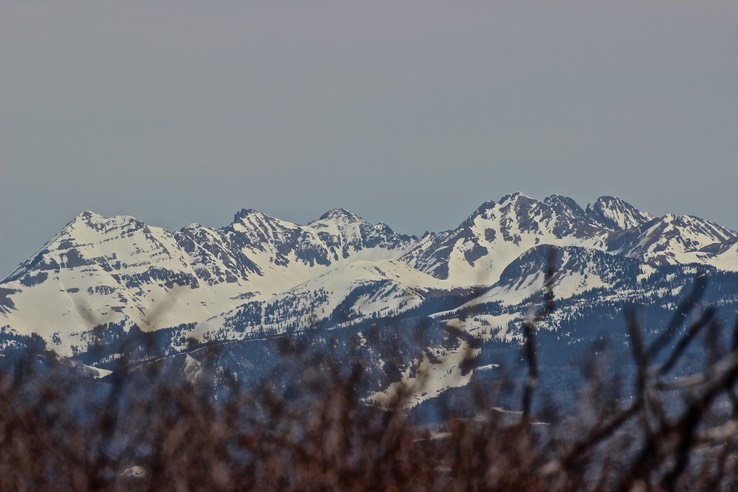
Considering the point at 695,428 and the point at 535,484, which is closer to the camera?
the point at 695,428

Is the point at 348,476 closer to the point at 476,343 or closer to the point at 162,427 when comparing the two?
the point at 476,343

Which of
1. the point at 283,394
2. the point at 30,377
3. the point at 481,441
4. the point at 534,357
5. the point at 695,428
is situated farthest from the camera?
the point at 30,377

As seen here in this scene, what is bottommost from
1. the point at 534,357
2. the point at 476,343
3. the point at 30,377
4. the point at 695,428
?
the point at 695,428

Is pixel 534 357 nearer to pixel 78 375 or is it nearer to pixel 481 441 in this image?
Result: pixel 481 441

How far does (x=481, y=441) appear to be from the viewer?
9648 mm

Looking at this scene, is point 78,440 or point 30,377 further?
point 30,377

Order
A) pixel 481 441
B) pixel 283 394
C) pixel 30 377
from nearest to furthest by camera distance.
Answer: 1. pixel 481 441
2. pixel 283 394
3. pixel 30 377

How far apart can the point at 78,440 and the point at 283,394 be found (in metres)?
1.58

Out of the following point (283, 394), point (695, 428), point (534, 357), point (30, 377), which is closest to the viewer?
point (695, 428)

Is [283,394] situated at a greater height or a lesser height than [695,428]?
greater

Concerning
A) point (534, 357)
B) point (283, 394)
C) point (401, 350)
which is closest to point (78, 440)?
point (283, 394)

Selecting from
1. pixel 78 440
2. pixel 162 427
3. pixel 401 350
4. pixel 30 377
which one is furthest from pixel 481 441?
pixel 30 377

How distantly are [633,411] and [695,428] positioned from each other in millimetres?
414

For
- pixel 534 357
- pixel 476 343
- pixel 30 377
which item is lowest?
pixel 534 357
